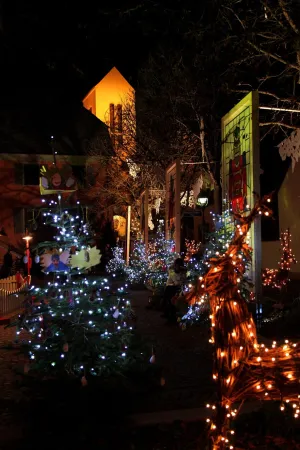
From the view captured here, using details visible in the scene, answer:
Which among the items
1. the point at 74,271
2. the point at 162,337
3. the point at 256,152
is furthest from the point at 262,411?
the point at 256,152

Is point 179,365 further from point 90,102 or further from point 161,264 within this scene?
point 90,102

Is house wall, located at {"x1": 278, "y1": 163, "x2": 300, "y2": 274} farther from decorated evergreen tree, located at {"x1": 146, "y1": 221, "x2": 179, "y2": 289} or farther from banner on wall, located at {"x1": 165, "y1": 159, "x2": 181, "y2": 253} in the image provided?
banner on wall, located at {"x1": 165, "y1": 159, "x2": 181, "y2": 253}

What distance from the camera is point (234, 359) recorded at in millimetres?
4055

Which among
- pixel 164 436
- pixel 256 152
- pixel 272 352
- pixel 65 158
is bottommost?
pixel 164 436

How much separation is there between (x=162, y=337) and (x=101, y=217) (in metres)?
22.3

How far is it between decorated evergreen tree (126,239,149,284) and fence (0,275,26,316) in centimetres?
557

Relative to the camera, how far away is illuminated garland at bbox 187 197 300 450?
403cm

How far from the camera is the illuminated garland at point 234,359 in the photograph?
13.2 ft

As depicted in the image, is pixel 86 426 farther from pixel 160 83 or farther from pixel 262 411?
pixel 160 83

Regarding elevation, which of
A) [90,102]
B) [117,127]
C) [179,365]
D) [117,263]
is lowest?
[179,365]

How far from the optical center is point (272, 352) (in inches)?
166

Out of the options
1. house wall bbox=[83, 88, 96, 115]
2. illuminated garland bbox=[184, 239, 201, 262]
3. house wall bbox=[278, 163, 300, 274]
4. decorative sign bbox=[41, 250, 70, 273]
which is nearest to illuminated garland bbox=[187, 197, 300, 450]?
decorative sign bbox=[41, 250, 70, 273]

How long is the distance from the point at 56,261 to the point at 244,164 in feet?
Answer: 17.9

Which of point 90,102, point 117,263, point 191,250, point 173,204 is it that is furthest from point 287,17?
point 90,102
